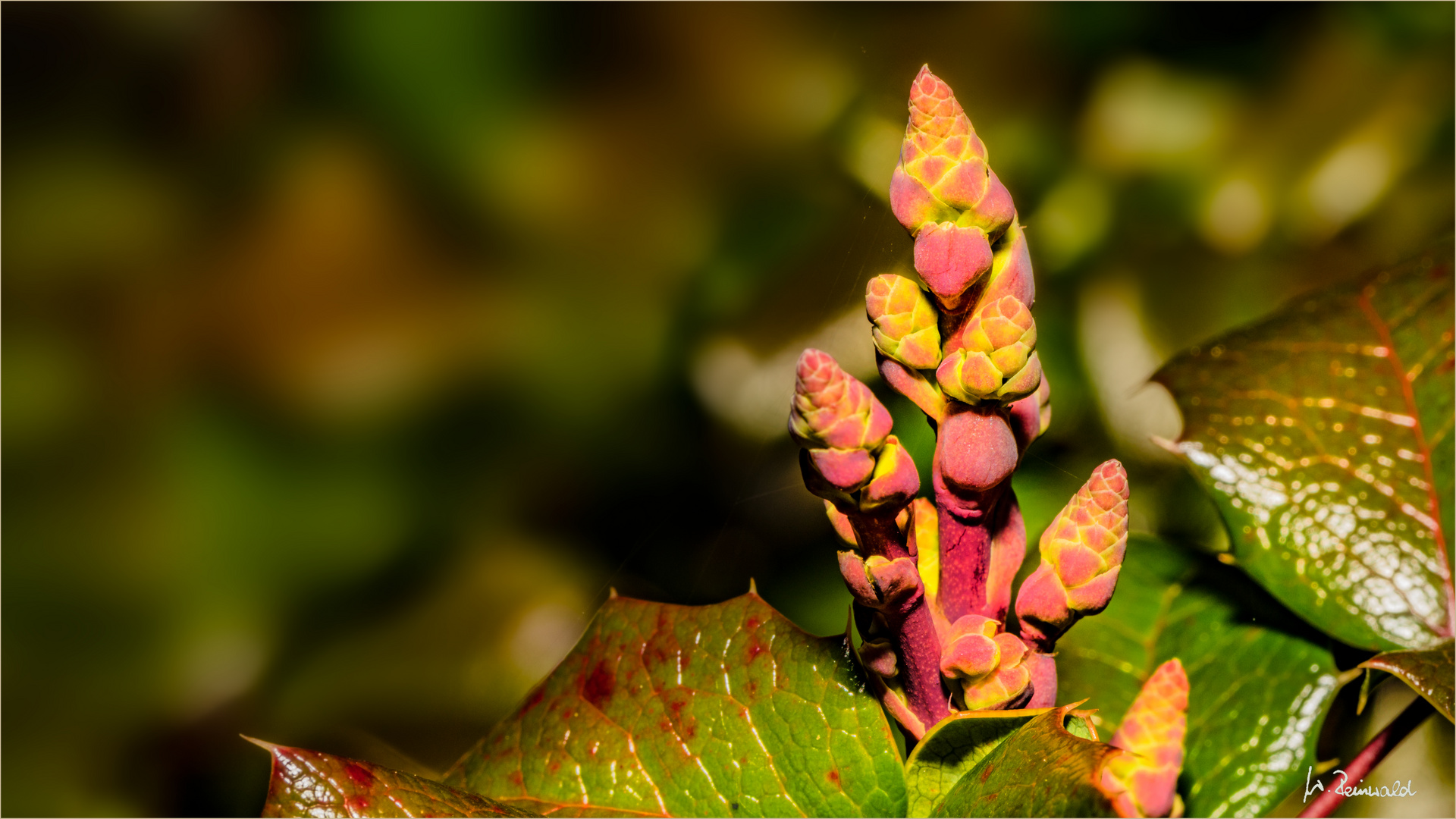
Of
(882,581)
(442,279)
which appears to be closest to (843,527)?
(882,581)

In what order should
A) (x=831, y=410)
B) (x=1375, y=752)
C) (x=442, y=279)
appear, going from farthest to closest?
(x=442, y=279)
(x=1375, y=752)
(x=831, y=410)

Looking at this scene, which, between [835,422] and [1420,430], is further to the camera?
[1420,430]

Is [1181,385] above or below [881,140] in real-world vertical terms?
below

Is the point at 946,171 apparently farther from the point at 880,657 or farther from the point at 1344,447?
the point at 1344,447

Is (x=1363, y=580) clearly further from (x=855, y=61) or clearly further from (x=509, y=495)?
(x=509, y=495)

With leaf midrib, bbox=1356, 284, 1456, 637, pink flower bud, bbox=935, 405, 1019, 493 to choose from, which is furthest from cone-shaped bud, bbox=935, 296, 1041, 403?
leaf midrib, bbox=1356, 284, 1456, 637

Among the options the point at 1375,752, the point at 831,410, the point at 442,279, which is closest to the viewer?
the point at 831,410

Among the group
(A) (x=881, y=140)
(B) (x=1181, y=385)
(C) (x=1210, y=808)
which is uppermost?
(A) (x=881, y=140)

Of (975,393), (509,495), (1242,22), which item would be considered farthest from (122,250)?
(1242,22)
